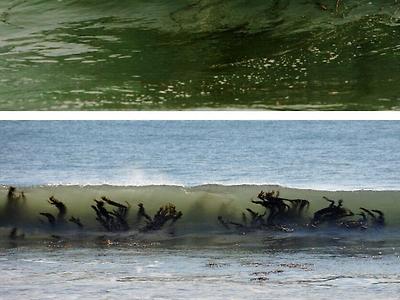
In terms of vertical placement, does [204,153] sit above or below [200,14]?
below

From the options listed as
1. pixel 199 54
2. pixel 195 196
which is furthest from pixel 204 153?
pixel 199 54

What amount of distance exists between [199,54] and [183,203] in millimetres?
313

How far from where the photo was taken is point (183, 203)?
187cm

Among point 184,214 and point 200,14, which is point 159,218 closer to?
point 184,214

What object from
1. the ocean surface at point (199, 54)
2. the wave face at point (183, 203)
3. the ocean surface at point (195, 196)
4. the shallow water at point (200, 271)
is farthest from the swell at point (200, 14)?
the shallow water at point (200, 271)

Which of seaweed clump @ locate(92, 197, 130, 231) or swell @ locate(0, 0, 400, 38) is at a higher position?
swell @ locate(0, 0, 400, 38)

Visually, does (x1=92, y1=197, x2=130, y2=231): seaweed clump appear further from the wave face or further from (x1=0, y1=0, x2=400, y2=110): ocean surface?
(x1=0, y1=0, x2=400, y2=110): ocean surface

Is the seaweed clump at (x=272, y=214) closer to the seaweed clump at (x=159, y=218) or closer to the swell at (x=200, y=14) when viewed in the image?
the seaweed clump at (x=159, y=218)

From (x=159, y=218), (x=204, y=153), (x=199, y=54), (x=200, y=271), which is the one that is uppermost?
(x=199, y=54)

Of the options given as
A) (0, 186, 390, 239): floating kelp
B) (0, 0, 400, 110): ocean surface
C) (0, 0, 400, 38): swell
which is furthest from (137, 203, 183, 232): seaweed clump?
(0, 0, 400, 38): swell

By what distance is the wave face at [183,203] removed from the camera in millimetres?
1857

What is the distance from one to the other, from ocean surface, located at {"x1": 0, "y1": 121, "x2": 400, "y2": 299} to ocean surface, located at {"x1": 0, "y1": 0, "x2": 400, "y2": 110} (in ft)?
0.19

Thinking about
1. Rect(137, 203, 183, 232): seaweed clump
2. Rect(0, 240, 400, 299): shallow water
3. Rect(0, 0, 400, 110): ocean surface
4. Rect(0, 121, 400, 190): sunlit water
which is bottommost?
Rect(0, 240, 400, 299): shallow water

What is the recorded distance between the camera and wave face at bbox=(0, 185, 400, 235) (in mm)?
1857
